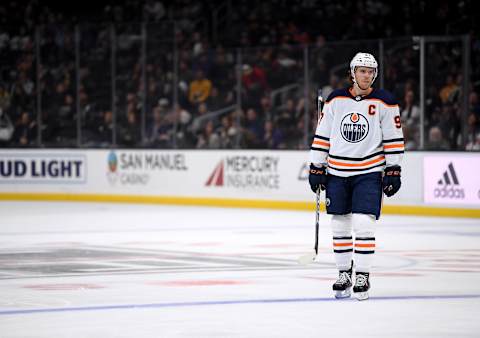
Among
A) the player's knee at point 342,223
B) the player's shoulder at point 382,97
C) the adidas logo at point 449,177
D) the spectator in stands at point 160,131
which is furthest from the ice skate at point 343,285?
the spectator in stands at point 160,131

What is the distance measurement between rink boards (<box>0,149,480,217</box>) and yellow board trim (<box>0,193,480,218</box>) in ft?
0.05

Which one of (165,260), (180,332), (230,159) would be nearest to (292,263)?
(165,260)

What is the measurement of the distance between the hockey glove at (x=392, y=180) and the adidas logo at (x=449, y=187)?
28.2ft

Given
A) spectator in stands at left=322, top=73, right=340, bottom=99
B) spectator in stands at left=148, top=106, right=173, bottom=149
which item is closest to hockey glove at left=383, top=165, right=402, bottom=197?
spectator in stands at left=322, top=73, right=340, bottom=99

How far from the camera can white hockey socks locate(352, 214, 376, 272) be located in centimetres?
783

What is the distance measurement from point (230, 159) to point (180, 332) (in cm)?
1295

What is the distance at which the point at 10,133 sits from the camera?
2125 centimetres

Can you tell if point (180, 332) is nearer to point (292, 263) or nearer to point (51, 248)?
point (292, 263)

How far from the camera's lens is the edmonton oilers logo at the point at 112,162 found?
20.4 meters

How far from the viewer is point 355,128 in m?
7.89

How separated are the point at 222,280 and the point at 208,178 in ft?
34.1

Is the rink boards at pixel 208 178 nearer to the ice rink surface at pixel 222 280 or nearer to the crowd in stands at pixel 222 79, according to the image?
the crowd in stands at pixel 222 79

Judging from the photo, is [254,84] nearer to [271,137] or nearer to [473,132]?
[271,137]

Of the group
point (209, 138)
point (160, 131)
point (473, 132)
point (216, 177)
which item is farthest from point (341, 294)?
point (160, 131)
